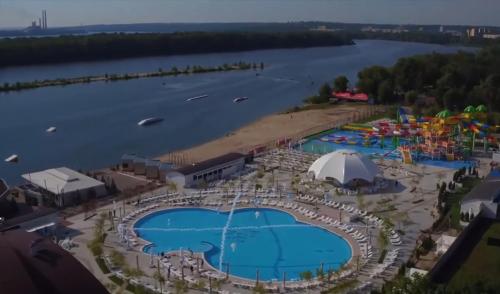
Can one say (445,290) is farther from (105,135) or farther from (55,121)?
(55,121)

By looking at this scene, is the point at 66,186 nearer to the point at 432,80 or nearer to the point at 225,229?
the point at 225,229

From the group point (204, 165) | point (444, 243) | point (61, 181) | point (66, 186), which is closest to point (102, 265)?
point (66, 186)

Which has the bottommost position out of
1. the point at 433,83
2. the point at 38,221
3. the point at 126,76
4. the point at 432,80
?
the point at 38,221

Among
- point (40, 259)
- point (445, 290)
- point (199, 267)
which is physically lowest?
point (199, 267)

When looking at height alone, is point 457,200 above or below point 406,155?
below

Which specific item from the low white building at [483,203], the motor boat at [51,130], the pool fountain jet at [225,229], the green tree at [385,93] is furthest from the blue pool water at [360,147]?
the motor boat at [51,130]

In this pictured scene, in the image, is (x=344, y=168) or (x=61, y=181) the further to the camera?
(x=344, y=168)

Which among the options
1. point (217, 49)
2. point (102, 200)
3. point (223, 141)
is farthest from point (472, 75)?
point (217, 49)

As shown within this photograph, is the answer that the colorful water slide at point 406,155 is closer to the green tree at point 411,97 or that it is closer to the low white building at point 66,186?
the low white building at point 66,186
